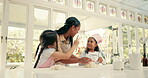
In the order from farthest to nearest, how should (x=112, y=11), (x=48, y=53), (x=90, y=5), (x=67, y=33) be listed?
(x=112, y=11), (x=90, y=5), (x=67, y=33), (x=48, y=53)

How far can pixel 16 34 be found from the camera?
2416mm

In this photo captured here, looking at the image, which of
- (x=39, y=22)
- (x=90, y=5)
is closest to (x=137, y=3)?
(x=90, y=5)

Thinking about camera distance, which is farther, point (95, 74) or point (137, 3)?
point (137, 3)

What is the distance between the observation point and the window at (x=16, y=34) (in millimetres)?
2349

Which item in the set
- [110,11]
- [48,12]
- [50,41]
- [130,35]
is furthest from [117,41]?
[50,41]

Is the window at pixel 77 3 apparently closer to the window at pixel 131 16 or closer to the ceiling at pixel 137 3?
the ceiling at pixel 137 3

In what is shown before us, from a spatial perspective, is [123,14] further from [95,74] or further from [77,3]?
[95,74]

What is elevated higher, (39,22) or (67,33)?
(39,22)

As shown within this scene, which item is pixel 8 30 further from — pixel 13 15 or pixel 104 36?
pixel 104 36

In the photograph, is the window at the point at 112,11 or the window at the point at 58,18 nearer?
the window at the point at 58,18

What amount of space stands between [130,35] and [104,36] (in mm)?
1431

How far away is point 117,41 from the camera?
390 centimetres

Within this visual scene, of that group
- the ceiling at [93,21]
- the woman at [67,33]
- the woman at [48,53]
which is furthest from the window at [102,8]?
the woman at [48,53]

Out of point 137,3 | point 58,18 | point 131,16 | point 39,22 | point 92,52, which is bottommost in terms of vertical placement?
point 92,52
